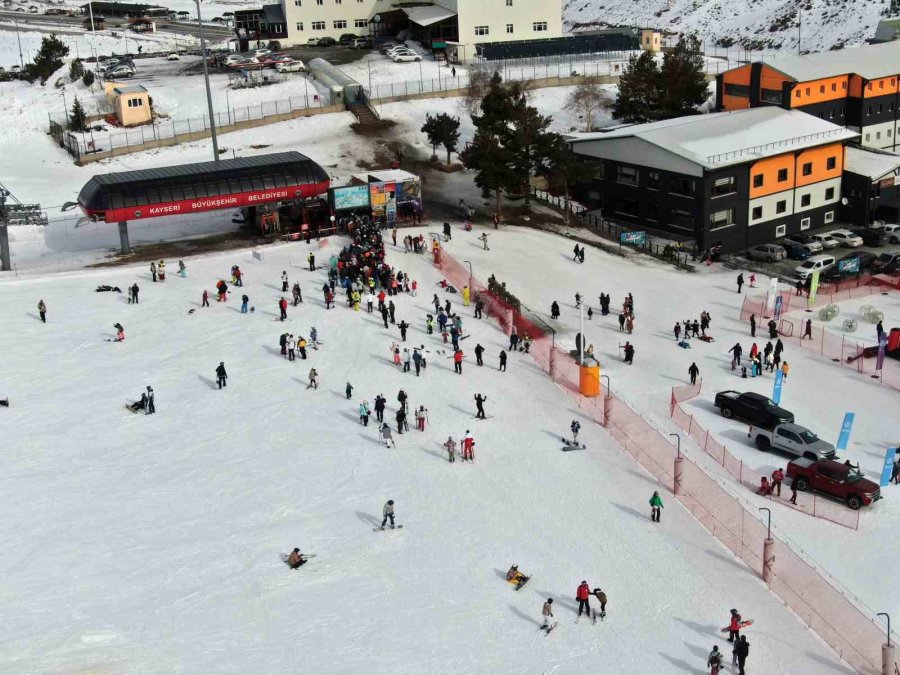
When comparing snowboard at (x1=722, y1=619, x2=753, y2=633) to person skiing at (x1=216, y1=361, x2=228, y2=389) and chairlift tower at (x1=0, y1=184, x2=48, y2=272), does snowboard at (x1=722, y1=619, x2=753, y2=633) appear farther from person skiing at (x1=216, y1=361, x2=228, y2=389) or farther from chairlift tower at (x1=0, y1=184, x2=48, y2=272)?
chairlift tower at (x1=0, y1=184, x2=48, y2=272)

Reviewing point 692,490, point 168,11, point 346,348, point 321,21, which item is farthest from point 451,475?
point 168,11

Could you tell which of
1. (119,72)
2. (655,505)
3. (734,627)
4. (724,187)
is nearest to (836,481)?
(655,505)

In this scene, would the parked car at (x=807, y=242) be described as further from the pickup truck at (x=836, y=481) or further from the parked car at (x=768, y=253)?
the pickup truck at (x=836, y=481)

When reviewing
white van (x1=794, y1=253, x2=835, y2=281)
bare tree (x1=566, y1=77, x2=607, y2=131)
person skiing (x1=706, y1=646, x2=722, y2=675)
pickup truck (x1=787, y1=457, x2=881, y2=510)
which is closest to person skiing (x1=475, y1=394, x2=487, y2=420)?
pickup truck (x1=787, y1=457, x2=881, y2=510)

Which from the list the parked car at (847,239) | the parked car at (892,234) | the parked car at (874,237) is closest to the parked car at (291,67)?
the parked car at (847,239)

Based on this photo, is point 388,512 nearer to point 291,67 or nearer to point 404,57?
point 291,67
